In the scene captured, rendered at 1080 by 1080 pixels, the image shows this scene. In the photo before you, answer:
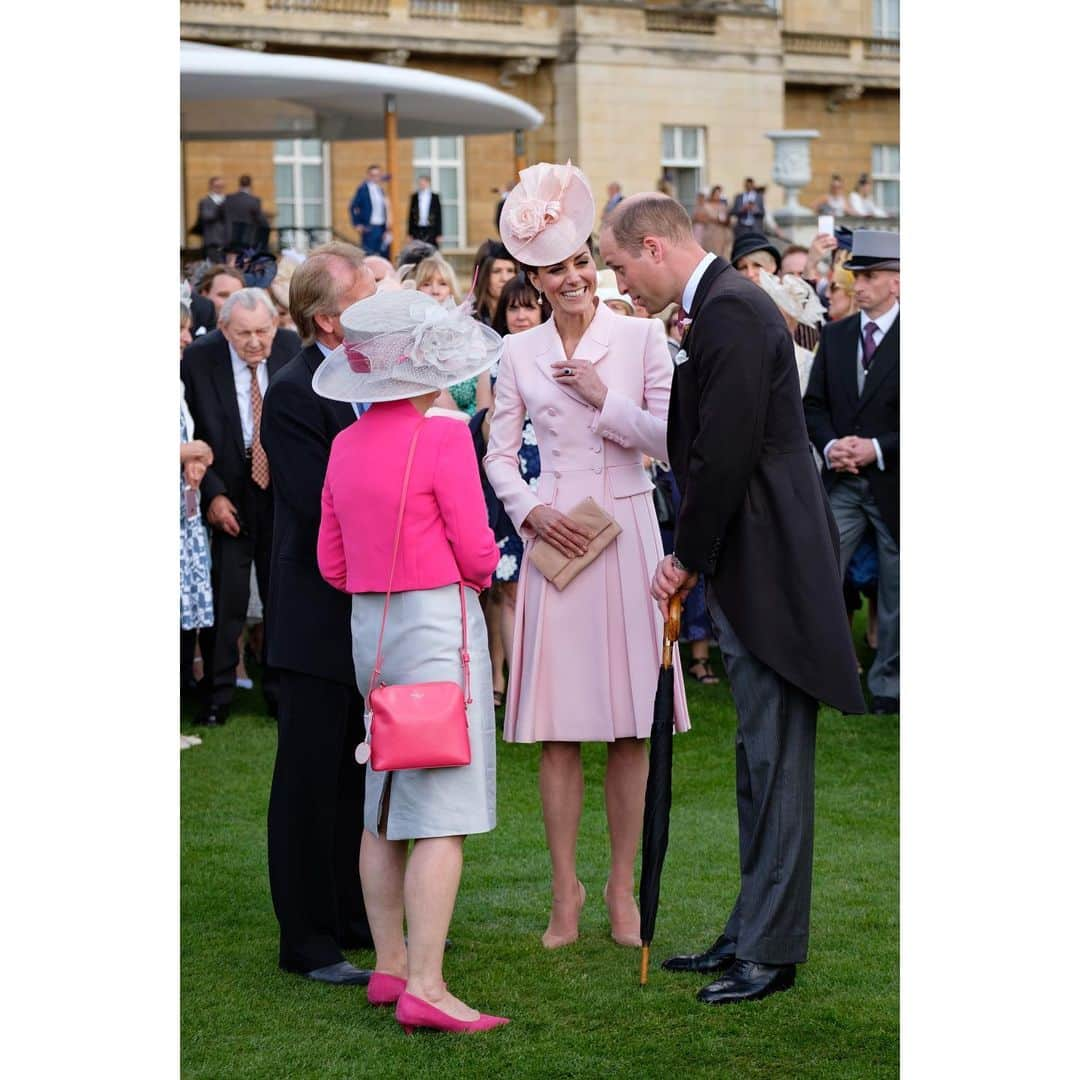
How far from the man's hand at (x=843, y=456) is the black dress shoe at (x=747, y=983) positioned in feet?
13.8

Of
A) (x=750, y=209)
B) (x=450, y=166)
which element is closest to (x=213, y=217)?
(x=750, y=209)

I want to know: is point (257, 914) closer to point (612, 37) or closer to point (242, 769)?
point (242, 769)

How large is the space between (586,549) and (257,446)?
3791 millimetres

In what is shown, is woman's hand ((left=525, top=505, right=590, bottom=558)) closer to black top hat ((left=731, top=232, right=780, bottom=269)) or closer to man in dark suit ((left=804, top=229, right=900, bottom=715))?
man in dark suit ((left=804, top=229, right=900, bottom=715))

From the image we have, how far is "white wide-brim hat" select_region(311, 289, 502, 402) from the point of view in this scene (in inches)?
187

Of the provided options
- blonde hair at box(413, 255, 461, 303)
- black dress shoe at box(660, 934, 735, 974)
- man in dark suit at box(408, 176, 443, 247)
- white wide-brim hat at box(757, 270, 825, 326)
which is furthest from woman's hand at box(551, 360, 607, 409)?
man in dark suit at box(408, 176, 443, 247)

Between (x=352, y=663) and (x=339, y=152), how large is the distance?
1301 inches

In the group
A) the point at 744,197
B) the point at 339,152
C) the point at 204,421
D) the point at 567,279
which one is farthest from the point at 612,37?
the point at 567,279

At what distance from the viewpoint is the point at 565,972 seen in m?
5.43

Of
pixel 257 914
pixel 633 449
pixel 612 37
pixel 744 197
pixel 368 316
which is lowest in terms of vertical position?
pixel 257 914

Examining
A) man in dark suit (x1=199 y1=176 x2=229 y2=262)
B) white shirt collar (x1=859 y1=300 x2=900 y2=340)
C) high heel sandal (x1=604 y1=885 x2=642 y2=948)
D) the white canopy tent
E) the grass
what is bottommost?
the grass

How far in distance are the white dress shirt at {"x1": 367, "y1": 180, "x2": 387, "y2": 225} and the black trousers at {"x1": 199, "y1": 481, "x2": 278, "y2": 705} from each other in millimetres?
19458

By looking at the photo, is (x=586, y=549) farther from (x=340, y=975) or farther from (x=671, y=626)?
(x=340, y=975)

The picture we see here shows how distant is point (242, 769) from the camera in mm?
8289
